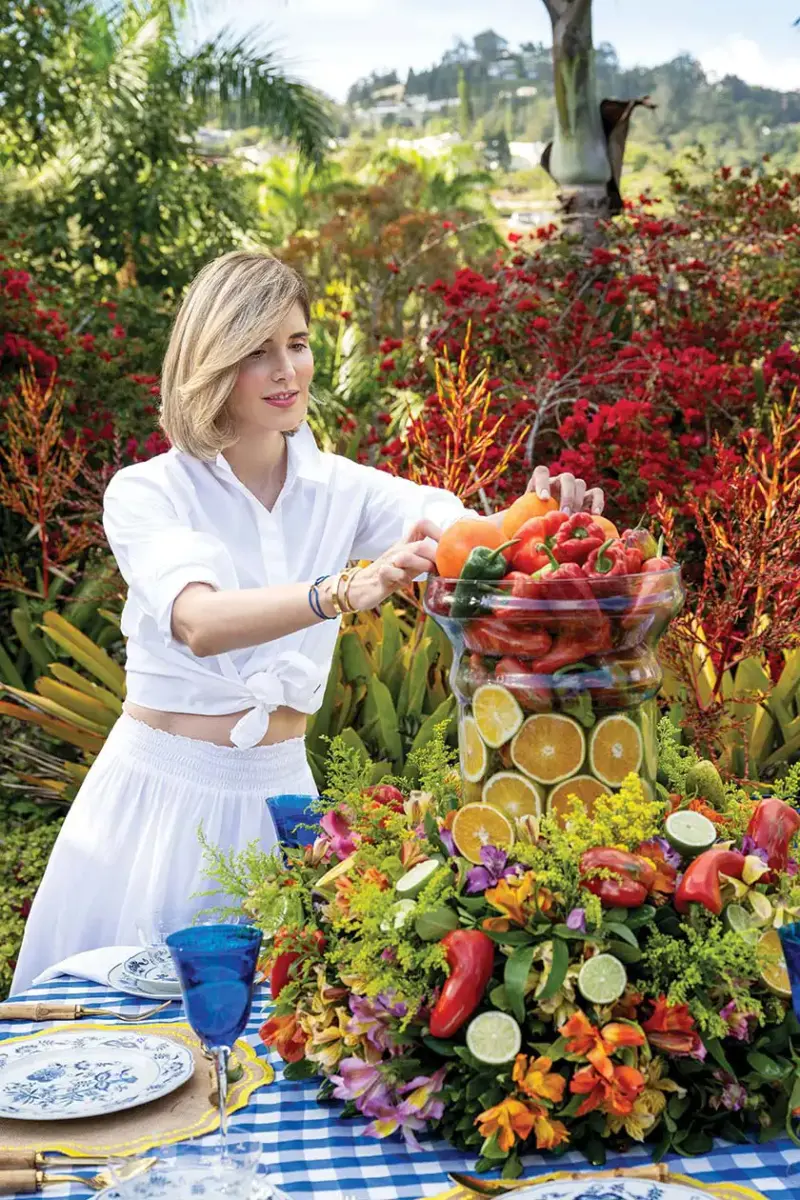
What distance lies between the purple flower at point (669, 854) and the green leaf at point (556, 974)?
0.19 meters

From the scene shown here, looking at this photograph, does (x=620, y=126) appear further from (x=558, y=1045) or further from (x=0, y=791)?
(x=558, y=1045)

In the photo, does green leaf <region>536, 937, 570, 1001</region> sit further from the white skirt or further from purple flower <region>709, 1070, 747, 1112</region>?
the white skirt

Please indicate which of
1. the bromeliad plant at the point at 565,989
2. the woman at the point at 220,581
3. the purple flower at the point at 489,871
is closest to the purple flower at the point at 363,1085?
the bromeliad plant at the point at 565,989

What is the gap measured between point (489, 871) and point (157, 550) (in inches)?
36.0

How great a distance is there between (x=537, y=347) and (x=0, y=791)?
366 centimetres

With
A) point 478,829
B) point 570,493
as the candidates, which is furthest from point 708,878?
point 570,493

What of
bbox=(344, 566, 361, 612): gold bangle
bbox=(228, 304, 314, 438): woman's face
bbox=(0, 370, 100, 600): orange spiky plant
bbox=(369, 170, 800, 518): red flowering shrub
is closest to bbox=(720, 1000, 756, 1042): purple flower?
bbox=(344, 566, 361, 612): gold bangle

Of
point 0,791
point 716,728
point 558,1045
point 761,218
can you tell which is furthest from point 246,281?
point 761,218

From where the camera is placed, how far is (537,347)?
24.6 feet

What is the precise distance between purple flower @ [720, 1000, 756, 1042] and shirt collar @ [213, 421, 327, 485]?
152 centimetres

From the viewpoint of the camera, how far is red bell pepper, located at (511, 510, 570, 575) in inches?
66.7

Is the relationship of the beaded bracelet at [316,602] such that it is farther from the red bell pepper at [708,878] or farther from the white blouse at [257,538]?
the red bell pepper at [708,878]

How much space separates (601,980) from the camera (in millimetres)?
1500

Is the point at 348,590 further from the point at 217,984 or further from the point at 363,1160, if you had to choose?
the point at 363,1160
